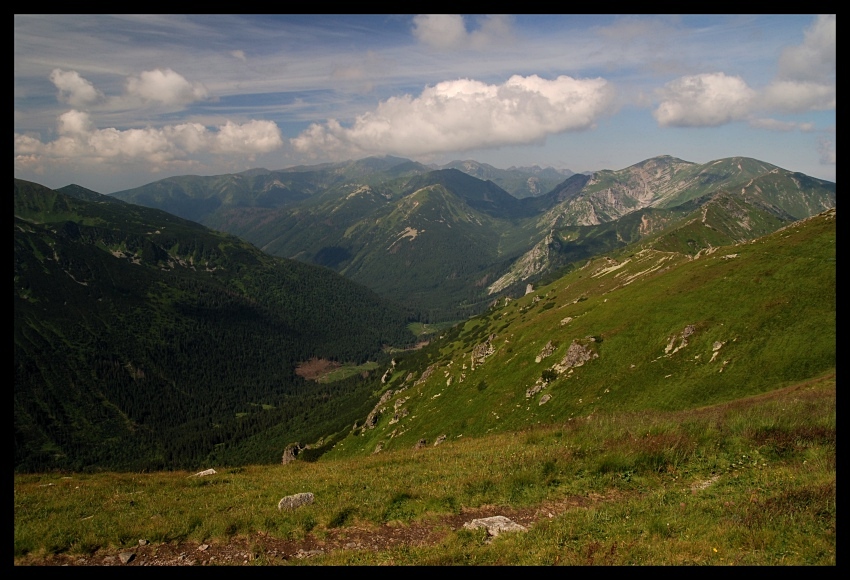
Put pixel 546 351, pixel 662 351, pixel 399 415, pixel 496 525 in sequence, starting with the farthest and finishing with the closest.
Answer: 1. pixel 399 415
2. pixel 546 351
3. pixel 662 351
4. pixel 496 525

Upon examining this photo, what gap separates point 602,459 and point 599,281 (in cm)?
17315

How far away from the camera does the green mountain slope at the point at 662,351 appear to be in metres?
55.3

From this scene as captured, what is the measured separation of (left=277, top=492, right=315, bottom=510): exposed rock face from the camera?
52.3ft

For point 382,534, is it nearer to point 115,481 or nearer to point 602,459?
point 602,459

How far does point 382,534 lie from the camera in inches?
552

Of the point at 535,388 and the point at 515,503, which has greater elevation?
the point at 515,503

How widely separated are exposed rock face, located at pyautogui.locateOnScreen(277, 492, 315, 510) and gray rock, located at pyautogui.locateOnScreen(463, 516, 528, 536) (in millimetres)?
6471

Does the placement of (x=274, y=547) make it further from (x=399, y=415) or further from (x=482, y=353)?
(x=482, y=353)

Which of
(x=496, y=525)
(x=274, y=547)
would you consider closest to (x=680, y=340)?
(x=496, y=525)

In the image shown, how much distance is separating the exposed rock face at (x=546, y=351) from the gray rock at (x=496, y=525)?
8635 centimetres

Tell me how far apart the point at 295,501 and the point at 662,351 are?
72.2 metres

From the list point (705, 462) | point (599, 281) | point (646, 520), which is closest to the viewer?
point (646, 520)

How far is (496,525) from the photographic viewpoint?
45.3ft

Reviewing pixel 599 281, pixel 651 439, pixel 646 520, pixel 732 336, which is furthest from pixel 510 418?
pixel 599 281
